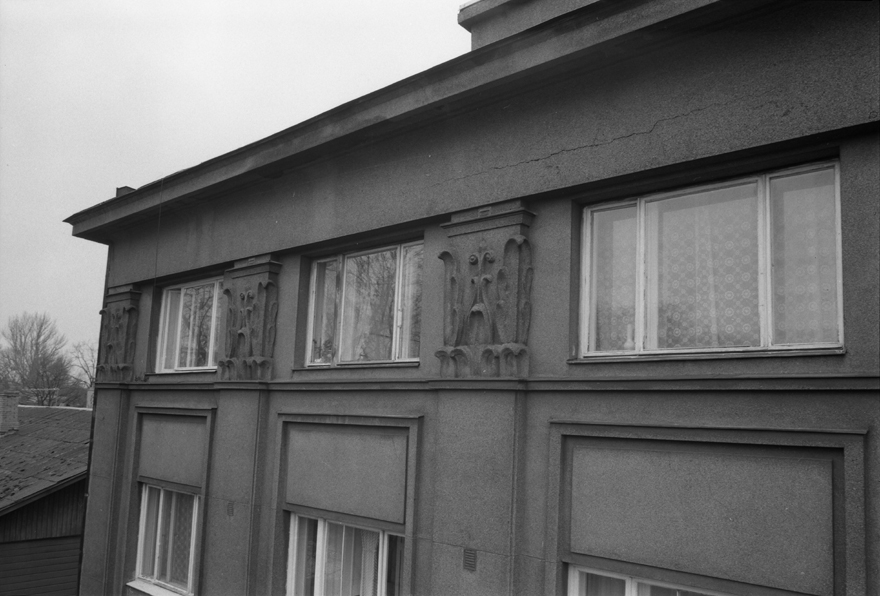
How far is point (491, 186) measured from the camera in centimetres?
767

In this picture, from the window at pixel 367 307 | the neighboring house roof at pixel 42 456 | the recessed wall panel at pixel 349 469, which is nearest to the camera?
the recessed wall panel at pixel 349 469

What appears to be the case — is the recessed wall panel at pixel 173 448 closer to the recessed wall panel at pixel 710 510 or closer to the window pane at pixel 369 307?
the window pane at pixel 369 307

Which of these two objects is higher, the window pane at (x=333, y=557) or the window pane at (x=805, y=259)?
the window pane at (x=805, y=259)

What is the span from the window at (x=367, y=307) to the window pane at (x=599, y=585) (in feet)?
9.90

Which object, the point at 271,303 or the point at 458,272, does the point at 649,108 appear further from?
the point at 271,303

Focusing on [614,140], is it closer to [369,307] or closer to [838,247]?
[838,247]

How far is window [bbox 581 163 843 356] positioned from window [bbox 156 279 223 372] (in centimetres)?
672

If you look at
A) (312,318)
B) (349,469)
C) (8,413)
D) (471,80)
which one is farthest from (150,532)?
(8,413)

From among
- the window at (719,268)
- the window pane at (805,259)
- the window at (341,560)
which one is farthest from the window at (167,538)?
the window pane at (805,259)

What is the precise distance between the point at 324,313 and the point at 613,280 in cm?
428

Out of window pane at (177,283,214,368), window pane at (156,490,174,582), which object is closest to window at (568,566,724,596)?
window pane at (177,283,214,368)

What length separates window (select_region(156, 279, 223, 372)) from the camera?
11734 millimetres

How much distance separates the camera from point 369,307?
9250 mm

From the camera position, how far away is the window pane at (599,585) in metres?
6.46
